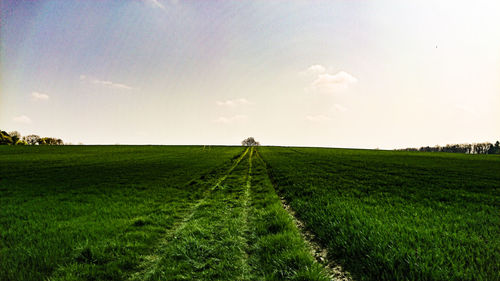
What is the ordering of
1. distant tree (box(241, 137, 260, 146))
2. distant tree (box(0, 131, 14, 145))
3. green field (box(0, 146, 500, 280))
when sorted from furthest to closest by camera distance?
distant tree (box(241, 137, 260, 146)) → distant tree (box(0, 131, 14, 145)) → green field (box(0, 146, 500, 280))

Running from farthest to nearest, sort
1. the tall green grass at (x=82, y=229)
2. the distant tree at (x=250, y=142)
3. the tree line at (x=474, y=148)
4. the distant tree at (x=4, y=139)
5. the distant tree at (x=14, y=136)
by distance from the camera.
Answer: the distant tree at (x=250, y=142), the tree line at (x=474, y=148), the distant tree at (x=14, y=136), the distant tree at (x=4, y=139), the tall green grass at (x=82, y=229)

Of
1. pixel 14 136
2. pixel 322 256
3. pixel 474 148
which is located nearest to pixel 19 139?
pixel 14 136

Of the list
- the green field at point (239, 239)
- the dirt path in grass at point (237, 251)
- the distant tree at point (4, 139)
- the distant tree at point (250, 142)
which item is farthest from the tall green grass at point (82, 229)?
the distant tree at point (250, 142)

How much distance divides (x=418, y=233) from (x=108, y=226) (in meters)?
9.58

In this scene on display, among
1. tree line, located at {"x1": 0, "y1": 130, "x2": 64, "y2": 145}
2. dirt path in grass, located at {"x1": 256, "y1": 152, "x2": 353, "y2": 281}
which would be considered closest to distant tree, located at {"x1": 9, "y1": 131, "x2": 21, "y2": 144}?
tree line, located at {"x1": 0, "y1": 130, "x2": 64, "y2": 145}

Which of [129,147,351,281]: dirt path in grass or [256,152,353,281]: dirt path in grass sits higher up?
[129,147,351,281]: dirt path in grass

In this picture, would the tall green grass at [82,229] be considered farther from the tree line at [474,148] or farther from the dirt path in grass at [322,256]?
the tree line at [474,148]

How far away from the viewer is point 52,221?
7.71 m

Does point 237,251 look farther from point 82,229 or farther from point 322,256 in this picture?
point 82,229

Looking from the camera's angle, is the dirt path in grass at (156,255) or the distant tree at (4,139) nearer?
the dirt path in grass at (156,255)

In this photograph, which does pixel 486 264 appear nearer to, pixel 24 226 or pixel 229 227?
pixel 229 227

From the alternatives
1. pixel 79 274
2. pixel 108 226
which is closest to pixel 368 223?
pixel 79 274

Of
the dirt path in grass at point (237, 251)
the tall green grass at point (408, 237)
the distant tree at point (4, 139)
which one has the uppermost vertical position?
the distant tree at point (4, 139)

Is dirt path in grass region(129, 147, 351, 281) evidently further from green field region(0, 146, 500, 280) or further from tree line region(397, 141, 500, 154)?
tree line region(397, 141, 500, 154)
